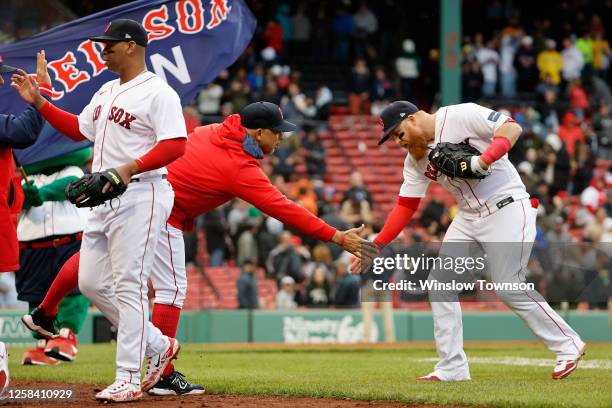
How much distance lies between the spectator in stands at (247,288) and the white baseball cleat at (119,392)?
10041mm

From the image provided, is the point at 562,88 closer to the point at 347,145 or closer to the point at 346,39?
the point at 346,39

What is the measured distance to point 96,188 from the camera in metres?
6.92

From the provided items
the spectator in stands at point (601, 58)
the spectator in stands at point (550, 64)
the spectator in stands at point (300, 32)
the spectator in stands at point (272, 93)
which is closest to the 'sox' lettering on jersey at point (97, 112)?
the spectator in stands at point (272, 93)

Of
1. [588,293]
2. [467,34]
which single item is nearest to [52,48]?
[588,293]

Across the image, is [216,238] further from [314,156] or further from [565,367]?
→ [565,367]

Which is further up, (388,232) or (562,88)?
(562,88)

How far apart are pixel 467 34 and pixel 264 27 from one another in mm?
5926

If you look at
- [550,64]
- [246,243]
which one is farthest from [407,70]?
[246,243]

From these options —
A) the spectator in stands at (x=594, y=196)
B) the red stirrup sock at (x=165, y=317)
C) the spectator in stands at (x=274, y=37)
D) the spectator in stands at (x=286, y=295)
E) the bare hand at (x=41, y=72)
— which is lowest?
the spectator in stands at (x=286, y=295)

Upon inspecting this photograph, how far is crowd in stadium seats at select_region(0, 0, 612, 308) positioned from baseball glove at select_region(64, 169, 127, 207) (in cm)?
742

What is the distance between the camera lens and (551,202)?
70.8 ft

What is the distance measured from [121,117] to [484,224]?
9.56ft

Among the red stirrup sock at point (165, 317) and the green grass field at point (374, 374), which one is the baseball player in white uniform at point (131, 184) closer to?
the red stirrup sock at point (165, 317)

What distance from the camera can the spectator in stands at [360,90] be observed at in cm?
2548
